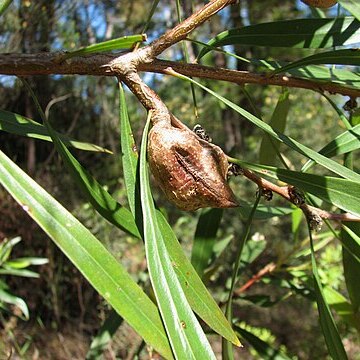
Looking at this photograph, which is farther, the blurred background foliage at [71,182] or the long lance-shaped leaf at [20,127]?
the blurred background foliage at [71,182]

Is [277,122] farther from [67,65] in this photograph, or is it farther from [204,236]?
[67,65]

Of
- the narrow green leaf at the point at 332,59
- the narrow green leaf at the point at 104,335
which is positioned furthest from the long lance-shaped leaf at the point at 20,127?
the narrow green leaf at the point at 104,335

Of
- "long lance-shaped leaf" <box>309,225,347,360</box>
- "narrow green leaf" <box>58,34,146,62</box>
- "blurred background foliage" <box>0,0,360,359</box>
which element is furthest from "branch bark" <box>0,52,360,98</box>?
"blurred background foliage" <box>0,0,360,359</box>

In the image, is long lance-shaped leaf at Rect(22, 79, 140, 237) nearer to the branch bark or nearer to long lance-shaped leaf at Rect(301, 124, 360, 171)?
the branch bark

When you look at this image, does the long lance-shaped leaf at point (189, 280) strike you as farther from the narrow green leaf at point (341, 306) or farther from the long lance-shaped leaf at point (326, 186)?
the narrow green leaf at point (341, 306)

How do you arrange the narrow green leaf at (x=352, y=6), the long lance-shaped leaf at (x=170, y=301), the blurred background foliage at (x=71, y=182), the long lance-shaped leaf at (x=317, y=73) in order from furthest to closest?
the blurred background foliage at (x=71, y=182) → the long lance-shaped leaf at (x=317, y=73) → the narrow green leaf at (x=352, y=6) → the long lance-shaped leaf at (x=170, y=301)

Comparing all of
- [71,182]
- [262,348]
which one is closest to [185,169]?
[262,348]

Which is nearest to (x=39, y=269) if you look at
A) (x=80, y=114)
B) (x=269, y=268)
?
(x=80, y=114)
